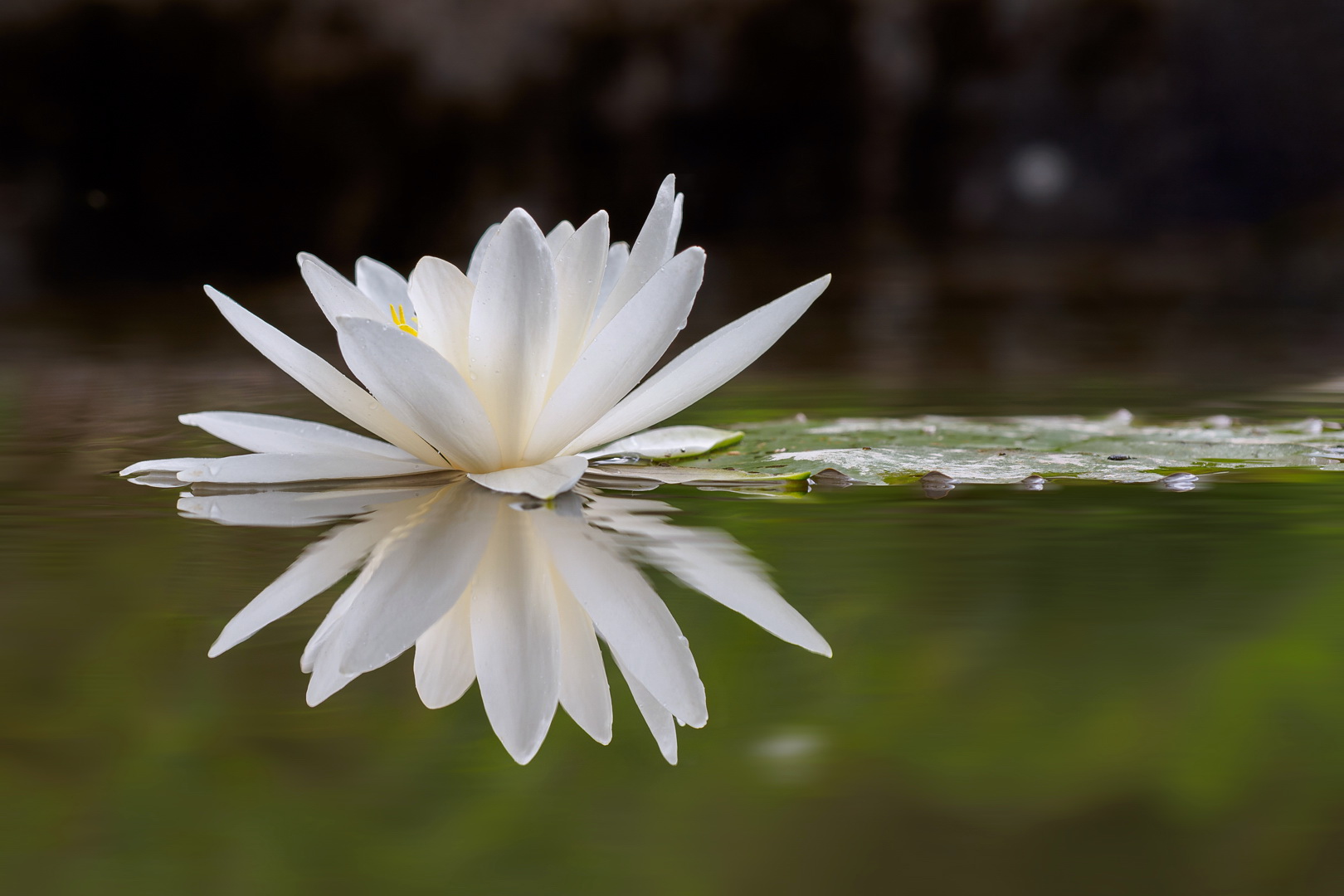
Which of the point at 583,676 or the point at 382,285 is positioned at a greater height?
the point at 382,285

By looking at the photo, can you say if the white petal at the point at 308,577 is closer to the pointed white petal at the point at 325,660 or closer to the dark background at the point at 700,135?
the pointed white petal at the point at 325,660

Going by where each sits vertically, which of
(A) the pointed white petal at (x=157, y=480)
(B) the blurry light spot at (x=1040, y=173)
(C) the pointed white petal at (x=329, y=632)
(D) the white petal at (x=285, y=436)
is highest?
(B) the blurry light spot at (x=1040, y=173)

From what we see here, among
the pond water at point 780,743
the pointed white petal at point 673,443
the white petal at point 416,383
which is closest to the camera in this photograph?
the pond water at point 780,743

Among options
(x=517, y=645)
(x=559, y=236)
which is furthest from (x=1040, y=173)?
(x=517, y=645)

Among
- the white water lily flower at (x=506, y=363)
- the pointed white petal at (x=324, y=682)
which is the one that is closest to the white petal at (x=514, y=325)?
the white water lily flower at (x=506, y=363)

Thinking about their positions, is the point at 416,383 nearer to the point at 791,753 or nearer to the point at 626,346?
the point at 626,346

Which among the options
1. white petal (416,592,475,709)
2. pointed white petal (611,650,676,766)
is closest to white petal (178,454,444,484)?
white petal (416,592,475,709)

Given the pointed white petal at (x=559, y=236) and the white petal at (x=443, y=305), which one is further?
the pointed white petal at (x=559, y=236)
